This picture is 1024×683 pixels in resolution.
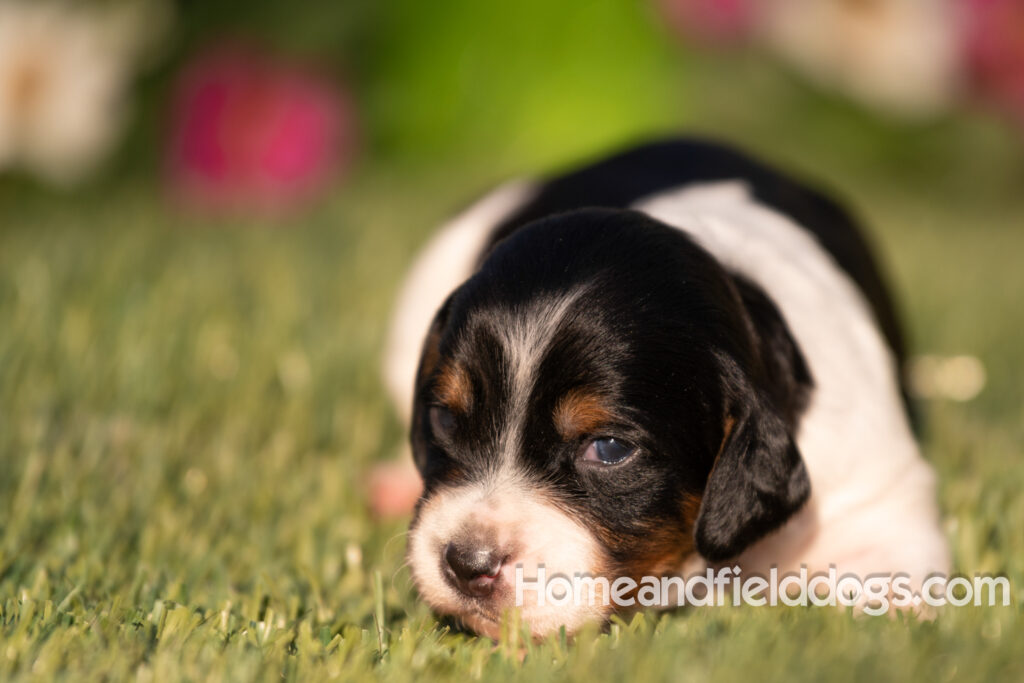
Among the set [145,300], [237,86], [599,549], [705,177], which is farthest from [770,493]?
[237,86]

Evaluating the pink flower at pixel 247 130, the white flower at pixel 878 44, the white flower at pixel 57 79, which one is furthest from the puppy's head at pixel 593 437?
the white flower at pixel 878 44

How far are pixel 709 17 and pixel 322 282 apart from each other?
3.73 meters

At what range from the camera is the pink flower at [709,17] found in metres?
7.91

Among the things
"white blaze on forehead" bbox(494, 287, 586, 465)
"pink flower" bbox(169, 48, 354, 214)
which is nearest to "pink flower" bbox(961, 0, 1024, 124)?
"pink flower" bbox(169, 48, 354, 214)

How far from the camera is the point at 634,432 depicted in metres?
2.71

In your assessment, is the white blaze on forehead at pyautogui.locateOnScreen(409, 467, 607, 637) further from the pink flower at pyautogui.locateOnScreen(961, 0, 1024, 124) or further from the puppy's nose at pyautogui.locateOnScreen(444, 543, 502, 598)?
the pink flower at pyautogui.locateOnScreen(961, 0, 1024, 124)

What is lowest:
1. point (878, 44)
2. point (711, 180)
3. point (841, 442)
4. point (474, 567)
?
point (474, 567)

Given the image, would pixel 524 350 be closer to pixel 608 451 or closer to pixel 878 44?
pixel 608 451

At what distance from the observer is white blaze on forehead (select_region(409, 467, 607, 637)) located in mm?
2613

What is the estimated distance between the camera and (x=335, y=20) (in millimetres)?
7586

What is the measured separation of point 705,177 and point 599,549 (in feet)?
5.72

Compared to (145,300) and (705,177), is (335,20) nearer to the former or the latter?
(145,300)

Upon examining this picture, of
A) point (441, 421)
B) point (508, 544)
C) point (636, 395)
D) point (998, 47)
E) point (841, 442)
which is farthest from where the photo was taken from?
point (998, 47)

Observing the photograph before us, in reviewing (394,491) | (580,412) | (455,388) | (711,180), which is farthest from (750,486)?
(711,180)
